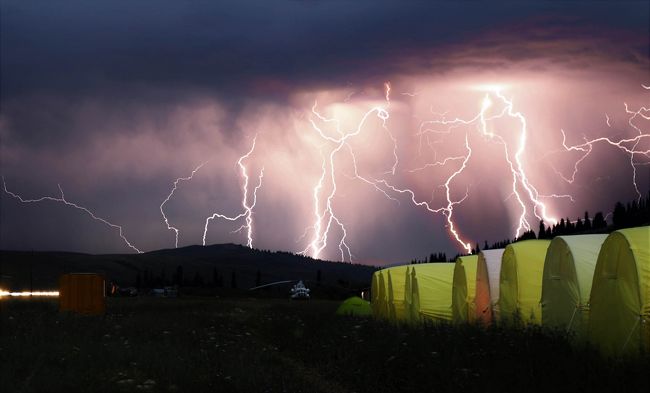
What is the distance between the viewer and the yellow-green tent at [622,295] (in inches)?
499

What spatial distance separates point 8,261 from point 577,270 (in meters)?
151

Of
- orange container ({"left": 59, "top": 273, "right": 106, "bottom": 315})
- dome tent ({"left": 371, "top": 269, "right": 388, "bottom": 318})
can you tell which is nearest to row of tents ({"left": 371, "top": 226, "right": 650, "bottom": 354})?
dome tent ({"left": 371, "top": 269, "right": 388, "bottom": 318})

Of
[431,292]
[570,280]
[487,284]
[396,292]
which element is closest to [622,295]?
[570,280]

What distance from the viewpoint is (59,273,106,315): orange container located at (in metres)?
39.7

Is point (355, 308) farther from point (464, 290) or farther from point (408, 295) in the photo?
point (464, 290)

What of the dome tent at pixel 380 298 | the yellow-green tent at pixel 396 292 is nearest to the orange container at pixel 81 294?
the dome tent at pixel 380 298

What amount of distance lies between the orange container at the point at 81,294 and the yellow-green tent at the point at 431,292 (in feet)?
53.8

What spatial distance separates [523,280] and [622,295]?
6944mm

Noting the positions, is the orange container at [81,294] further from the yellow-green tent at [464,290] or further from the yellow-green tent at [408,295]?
the yellow-green tent at [464,290]

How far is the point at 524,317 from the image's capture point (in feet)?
65.3

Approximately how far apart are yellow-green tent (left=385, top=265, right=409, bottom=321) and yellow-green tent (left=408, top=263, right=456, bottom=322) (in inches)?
78.9

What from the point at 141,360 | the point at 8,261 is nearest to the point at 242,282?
the point at 8,261

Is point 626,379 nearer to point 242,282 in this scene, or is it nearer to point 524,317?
point 524,317

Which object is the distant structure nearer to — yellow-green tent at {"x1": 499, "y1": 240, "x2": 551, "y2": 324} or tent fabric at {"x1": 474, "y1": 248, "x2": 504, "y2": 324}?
tent fabric at {"x1": 474, "y1": 248, "x2": 504, "y2": 324}
